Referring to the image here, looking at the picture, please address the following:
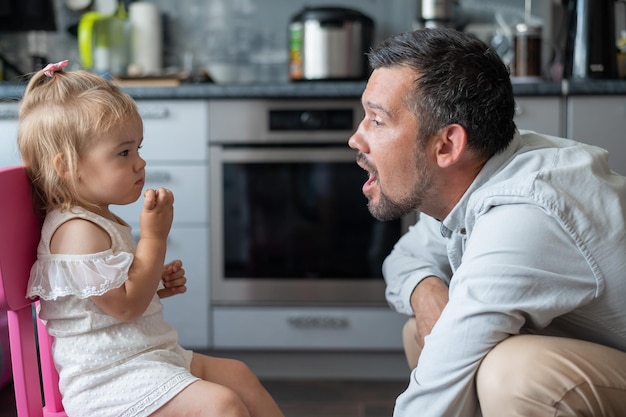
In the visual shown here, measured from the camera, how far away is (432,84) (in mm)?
1497

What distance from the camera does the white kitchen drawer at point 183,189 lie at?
2760 millimetres

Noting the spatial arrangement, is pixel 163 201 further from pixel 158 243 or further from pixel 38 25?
pixel 38 25

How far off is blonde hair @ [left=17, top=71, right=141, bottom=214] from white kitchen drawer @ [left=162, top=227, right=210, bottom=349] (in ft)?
4.48

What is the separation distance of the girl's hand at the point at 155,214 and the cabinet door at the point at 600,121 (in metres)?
1.62

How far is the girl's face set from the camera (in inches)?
54.8

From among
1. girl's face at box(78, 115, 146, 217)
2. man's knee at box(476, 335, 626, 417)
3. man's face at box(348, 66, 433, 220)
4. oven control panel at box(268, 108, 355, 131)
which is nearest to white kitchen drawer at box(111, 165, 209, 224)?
oven control panel at box(268, 108, 355, 131)

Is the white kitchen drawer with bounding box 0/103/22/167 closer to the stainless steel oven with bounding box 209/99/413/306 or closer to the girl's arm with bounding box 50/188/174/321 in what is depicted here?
the stainless steel oven with bounding box 209/99/413/306

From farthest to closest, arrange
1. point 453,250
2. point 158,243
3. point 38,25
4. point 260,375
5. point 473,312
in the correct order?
point 38,25
point 260,375
point 453,250
point 158,243
point 473,312

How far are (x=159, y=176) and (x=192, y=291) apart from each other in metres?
0.39

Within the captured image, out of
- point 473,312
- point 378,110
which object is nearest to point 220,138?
point 378,110

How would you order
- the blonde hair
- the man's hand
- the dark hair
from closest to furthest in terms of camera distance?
the blonde hair → the dark hair → the man's hand

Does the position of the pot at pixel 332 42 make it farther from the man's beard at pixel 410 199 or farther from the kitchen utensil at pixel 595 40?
the man's beard at pixel 410 199

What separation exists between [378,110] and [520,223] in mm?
369

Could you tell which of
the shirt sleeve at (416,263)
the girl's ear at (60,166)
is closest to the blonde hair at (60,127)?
the girl's ear at (60,166)
